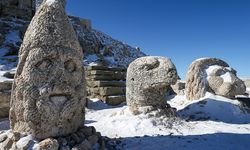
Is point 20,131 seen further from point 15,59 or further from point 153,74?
point 15,59

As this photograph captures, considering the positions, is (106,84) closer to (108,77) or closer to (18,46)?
(108,77)

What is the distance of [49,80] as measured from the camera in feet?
13.7

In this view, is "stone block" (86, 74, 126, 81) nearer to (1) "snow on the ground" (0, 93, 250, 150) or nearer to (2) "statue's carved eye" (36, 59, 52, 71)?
(1) "snow on the ground" (0, 93, 250, 150)

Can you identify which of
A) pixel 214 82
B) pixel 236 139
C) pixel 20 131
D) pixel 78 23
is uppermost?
pixel 78 23

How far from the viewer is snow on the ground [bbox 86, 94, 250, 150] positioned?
5219 millimetres

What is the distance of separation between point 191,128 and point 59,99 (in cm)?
329

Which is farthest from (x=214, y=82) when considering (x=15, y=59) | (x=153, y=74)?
(x=15, y=59)

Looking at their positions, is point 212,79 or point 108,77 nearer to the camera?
point 212,79

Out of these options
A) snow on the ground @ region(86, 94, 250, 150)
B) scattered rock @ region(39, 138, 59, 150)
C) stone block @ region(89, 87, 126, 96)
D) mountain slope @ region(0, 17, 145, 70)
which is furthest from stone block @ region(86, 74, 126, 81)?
scattered rock @ region(39, 138, 59, 150)

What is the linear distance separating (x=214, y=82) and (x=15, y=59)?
10867 mm

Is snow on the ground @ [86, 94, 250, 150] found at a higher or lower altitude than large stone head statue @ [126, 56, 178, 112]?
lower

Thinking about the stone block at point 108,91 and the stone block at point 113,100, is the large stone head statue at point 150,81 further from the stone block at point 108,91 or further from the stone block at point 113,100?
the stone block at point 108,91

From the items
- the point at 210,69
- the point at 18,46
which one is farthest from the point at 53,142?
the point at 18,46

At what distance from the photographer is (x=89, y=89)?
480 inches
